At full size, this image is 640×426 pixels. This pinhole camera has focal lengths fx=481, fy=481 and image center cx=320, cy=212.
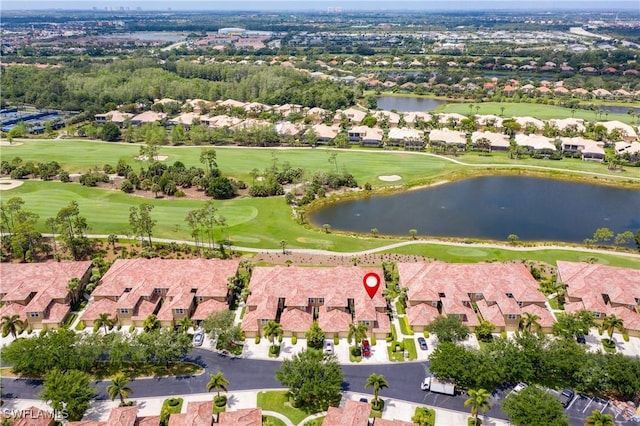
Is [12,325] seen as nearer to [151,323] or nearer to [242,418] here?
[151,323]

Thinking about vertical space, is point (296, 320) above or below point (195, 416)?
below

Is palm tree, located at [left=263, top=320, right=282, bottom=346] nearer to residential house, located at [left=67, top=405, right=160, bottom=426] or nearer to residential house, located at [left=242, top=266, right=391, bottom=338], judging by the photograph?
residential house, located at [left=242, top=266, right=391, bottom=338]

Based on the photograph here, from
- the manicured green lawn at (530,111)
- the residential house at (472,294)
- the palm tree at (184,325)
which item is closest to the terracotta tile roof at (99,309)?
the palm tree at (184,325)

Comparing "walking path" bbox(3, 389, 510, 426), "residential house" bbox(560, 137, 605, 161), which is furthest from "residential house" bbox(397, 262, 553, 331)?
"residential house" bbox(560, 137, 605, 161)

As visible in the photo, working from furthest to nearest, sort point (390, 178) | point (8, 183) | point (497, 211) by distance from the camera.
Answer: point (390, 178) → point (8, 183) → point (497, 211)

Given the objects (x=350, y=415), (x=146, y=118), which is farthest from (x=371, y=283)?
Answer: (x=146, y=118)
